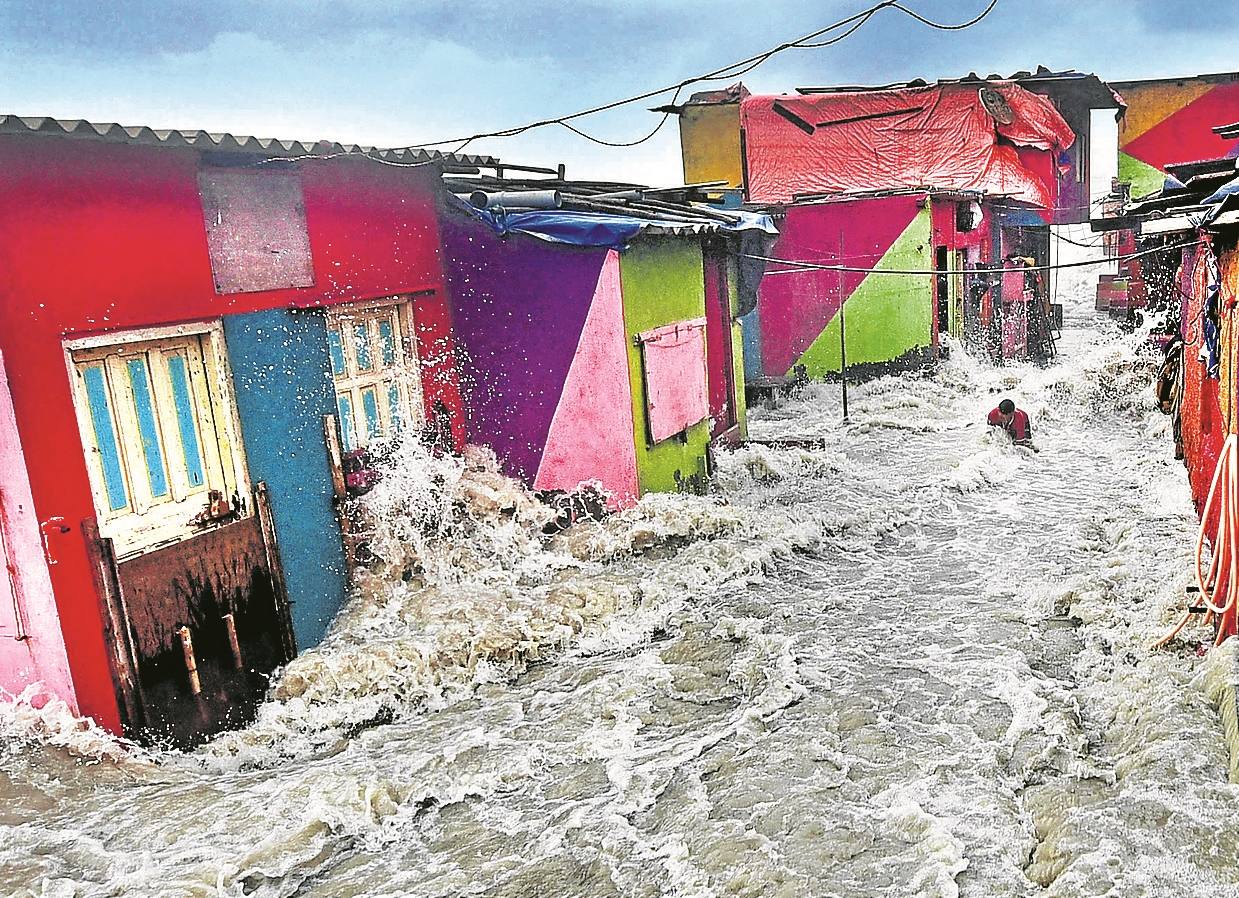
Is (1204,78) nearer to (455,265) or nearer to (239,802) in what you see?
(455,265)

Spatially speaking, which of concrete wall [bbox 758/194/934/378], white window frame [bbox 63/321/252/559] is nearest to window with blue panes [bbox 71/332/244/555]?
white window frame [bbox 63/321/252/559]

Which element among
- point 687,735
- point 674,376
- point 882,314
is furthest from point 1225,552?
point 882,314

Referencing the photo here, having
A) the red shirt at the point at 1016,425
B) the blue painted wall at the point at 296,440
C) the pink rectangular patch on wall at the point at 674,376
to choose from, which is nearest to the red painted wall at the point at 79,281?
the blue painted wall at the point at 296,440

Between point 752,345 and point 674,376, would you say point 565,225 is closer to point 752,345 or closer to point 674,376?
point 674,376

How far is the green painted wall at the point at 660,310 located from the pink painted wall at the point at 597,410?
0.22 meters

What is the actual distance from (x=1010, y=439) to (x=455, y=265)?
10172 millimetres

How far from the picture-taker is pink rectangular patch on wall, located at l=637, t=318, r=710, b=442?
11492 millimetres

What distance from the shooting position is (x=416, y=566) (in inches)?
341

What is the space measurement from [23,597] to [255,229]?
303cm

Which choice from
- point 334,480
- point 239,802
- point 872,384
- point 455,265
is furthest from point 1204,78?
point 239,802

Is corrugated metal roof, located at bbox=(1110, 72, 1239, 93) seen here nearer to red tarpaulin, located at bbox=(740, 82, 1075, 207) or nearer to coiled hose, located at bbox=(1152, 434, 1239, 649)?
red tarpaulin, located at bbox=(740, 82, 1075, 207)

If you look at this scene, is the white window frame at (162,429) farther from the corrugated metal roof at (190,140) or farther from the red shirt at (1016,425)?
the red shirt at (1016,425)

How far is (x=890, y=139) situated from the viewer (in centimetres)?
2383

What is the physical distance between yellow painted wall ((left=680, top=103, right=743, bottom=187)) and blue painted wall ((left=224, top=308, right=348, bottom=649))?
63.8 ft
